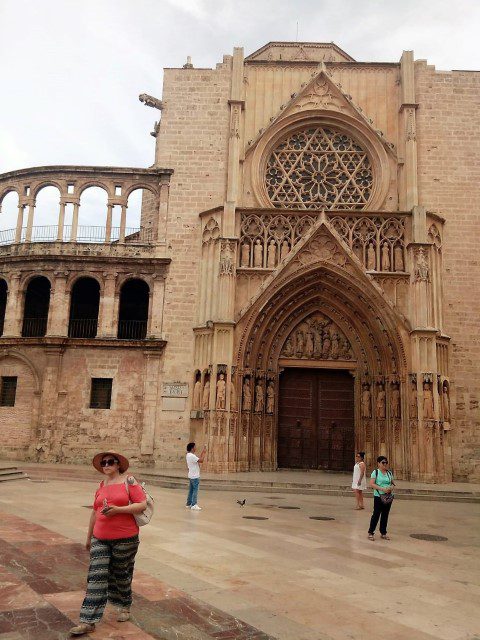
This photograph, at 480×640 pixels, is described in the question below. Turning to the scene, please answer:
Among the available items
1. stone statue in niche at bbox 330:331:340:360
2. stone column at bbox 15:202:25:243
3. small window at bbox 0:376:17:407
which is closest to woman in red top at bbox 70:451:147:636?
stone statue in niche at bbox 330:331:340:360

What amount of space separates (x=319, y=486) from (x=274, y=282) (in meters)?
7.96

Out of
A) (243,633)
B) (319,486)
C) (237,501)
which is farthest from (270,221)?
(243,633)

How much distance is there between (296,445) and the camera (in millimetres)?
22453

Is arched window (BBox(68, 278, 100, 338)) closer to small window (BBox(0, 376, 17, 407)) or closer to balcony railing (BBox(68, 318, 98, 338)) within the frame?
balcony railing (BBox(68, 318, 98, 338))

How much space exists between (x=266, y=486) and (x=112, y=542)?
1353cm

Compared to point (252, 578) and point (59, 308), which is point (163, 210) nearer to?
point (59, 308)

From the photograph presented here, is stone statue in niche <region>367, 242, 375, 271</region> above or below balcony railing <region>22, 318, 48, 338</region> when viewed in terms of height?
above

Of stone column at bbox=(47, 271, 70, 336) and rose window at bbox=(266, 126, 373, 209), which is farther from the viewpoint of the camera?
rose window at bbox=(266, 126, 373, 209)

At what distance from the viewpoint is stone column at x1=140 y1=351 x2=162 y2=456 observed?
21703 millimetres

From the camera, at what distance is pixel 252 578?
6.72m

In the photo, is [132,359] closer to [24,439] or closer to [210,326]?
[210,326]

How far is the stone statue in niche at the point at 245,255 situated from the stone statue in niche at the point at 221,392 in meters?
4.61

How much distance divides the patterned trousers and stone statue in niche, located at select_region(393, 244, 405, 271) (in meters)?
19.1

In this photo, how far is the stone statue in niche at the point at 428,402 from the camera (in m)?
20.0
